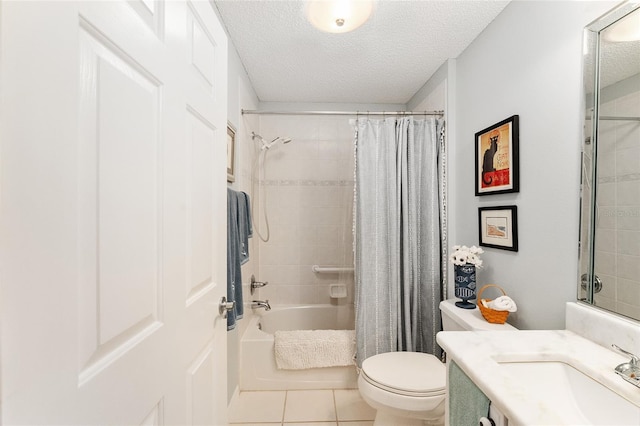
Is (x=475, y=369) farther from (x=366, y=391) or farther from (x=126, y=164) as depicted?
(x=126, y=164)

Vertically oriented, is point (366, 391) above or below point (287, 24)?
below

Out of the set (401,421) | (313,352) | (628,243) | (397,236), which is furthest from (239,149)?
(628,243)

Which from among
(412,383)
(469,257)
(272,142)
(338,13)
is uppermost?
(338,13)

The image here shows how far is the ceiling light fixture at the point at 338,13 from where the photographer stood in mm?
1399

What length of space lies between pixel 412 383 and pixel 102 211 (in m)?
1.51

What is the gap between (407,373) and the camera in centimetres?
161

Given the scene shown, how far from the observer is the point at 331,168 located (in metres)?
3.03

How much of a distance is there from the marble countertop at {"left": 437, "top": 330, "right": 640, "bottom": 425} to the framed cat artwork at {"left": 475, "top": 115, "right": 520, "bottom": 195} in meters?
0.73

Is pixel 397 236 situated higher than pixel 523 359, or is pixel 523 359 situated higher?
pixel 397 236

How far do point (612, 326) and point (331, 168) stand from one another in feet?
7.59

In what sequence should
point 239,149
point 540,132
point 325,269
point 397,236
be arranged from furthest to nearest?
point 325,269, point 239,149, point 397,236, point 540,132

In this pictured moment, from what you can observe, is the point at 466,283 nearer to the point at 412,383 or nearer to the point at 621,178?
the point at 412,383

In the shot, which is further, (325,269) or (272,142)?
(325,269)

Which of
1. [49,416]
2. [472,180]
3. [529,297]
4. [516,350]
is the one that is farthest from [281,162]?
[49,416]
